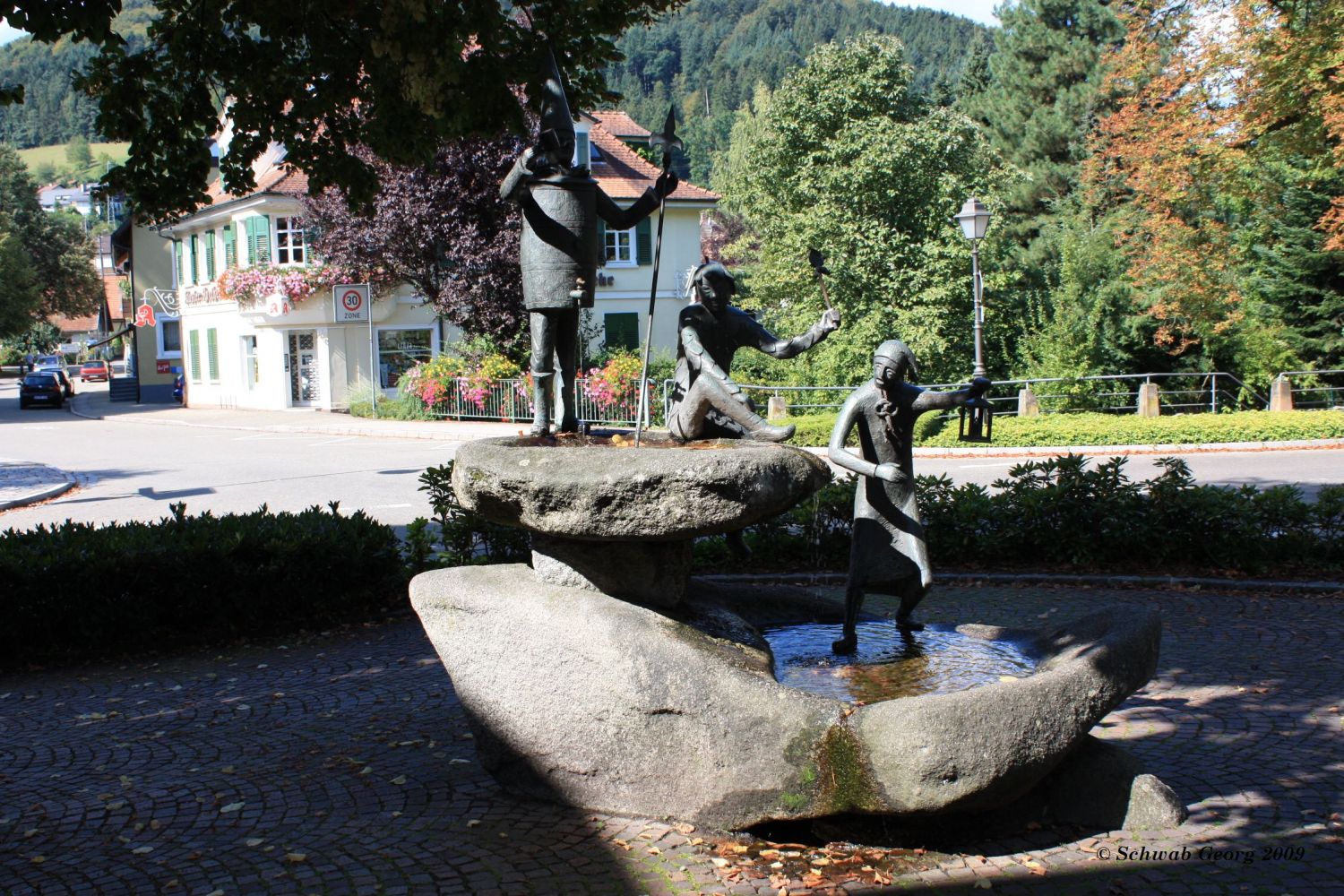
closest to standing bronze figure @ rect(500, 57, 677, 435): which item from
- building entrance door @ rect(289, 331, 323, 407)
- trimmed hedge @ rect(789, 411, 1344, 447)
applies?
trimmed hedge @ rect(789, 411, 1344, 447)

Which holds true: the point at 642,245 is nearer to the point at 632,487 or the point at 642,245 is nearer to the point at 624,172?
the point at 624,172

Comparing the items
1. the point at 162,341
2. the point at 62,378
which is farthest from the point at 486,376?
the point at 162,341

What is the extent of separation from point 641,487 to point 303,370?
3252 cm

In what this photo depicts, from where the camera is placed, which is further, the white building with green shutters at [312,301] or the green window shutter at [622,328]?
the green window shutter at [622,328]

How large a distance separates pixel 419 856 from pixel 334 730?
183cm

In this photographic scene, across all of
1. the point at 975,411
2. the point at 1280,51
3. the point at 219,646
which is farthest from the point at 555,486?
the point at 1280,51

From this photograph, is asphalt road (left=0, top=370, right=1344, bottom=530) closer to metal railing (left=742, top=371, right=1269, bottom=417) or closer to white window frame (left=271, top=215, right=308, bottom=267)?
metal railing (left=742, top=371, right=1269, bottom=417)

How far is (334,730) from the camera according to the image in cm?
614

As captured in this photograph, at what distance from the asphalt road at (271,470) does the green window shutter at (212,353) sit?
10837 millimetres

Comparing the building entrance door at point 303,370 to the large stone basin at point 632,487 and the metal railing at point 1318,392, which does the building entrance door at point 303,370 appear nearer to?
the metal railing at point 1318,392

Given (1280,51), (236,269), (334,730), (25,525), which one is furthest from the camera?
(236,269)

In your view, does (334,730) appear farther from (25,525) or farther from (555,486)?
(25,525)

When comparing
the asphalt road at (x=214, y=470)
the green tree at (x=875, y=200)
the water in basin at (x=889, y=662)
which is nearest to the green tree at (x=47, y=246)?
the asphalt road at (x=214, y=470)

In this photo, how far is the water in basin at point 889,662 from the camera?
5.26 metres
